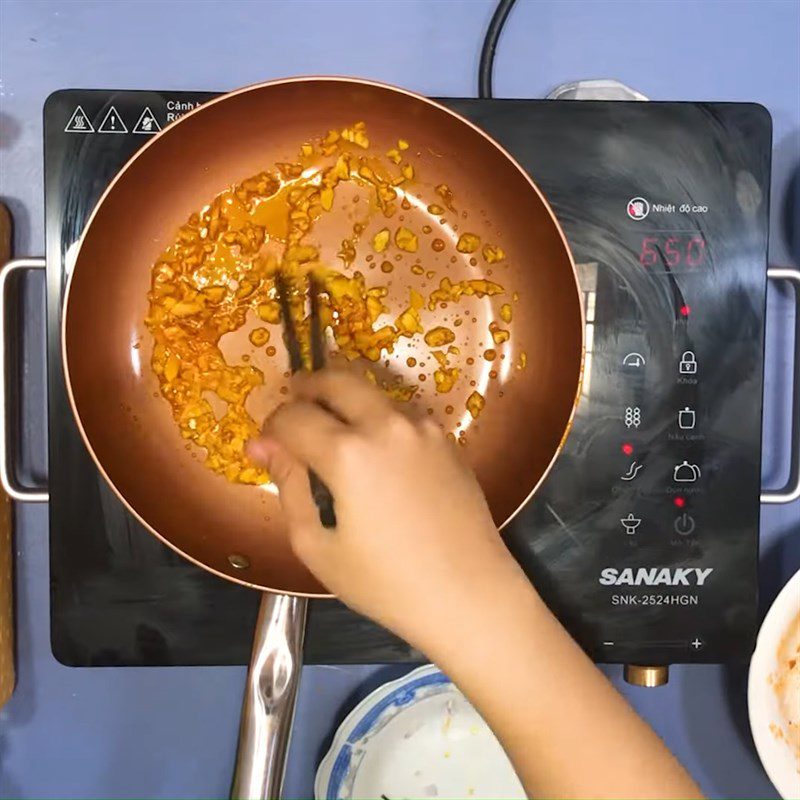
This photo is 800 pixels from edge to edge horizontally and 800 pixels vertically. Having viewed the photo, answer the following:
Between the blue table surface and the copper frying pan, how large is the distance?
13 cm

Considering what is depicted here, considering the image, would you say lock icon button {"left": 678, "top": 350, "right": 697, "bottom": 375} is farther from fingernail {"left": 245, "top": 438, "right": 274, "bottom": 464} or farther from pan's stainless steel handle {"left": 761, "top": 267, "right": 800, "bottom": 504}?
fingernail {"left": 245, "top": 438, "right": 274, "bottom": 464}

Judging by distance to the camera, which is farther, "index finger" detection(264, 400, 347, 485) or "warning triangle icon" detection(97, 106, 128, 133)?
"warning triangle icon" detection(97, 106, 128, 133)

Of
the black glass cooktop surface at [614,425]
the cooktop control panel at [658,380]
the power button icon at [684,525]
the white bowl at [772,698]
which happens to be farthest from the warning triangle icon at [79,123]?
the white bowl at [772,698]

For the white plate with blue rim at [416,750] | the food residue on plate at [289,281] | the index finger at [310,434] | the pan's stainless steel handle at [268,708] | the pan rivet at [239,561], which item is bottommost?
the white plate with blue rim at [416,750]

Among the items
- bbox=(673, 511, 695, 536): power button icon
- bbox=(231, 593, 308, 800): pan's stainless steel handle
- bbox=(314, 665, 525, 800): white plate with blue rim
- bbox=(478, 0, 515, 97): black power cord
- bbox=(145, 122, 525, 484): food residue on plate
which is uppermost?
bbox=(478, 0, 515, 97): black power cord

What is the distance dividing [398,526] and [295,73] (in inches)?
16.3

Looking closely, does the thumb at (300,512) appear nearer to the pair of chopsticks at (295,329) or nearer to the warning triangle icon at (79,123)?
the pair of chopsticks at (295,329)

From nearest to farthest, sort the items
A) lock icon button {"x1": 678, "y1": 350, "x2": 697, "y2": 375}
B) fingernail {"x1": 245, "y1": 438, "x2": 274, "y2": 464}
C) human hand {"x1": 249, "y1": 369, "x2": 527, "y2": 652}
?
human hand {"x1": 249, "y1": 369, "x2": 527, "y2": 652}
fingernail {"x1": 245, "y1": 438, "x2": 274, "y2": 464}
lock icon button {"x1": 678, "y1": 350, "x2": 697, "y2": 375}

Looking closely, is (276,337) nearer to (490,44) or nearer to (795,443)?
(490,44)

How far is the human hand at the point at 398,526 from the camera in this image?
38 centimetres

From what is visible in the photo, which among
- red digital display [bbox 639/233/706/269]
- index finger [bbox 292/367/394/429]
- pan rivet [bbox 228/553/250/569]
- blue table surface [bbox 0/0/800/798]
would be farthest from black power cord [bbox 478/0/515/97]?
pan rivet [bbox 228/553/250/569]

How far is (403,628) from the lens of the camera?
0.39m

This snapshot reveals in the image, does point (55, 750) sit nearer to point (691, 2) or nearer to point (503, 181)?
point (503, 181)

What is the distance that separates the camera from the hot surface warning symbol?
0.55 metres
